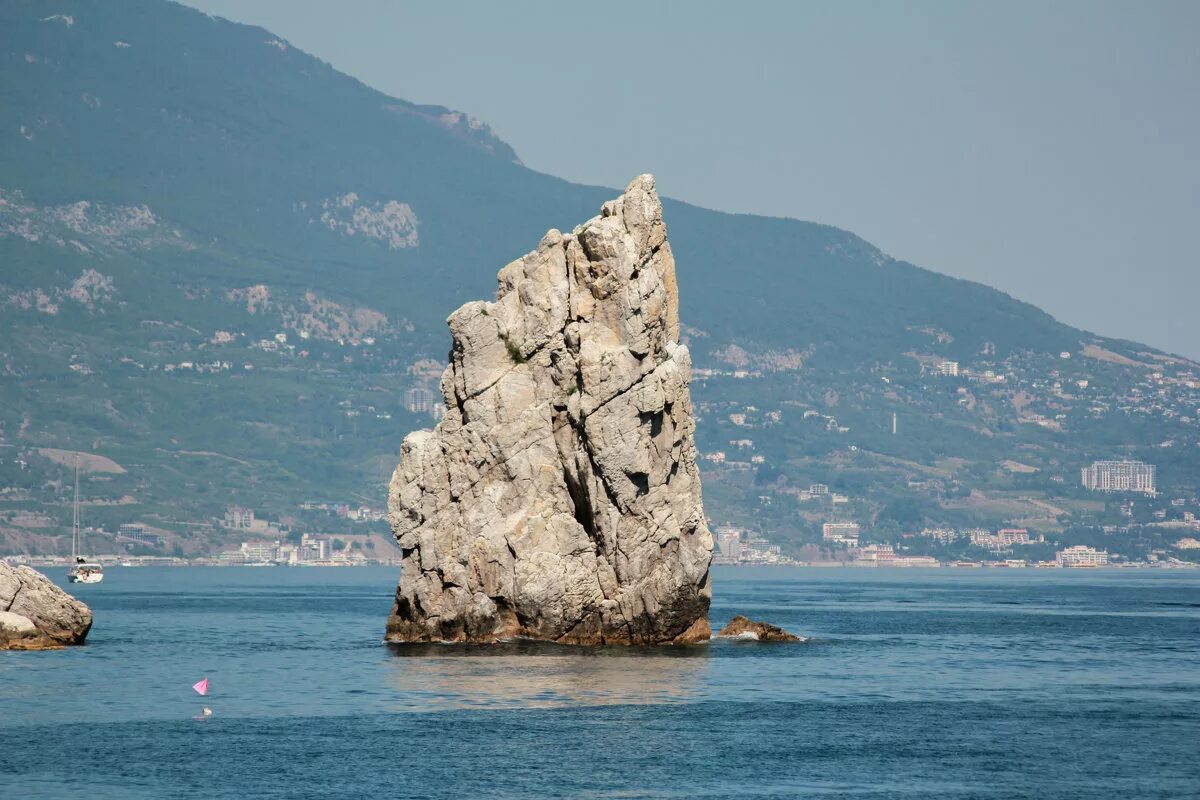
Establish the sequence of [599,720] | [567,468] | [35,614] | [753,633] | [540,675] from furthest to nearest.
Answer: [753,633] → [35,614] → [567,468] → [540,675] → [599,720]

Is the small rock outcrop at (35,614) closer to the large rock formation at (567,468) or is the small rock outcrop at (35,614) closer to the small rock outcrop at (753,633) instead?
the large rock formation at (567,468)

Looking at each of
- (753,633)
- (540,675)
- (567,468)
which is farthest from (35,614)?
(753,633)

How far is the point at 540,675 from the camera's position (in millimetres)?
82938

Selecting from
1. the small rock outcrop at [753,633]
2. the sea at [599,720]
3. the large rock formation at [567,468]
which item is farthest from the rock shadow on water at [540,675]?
the small rock outcrop at [753,633]

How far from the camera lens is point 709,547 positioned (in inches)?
3816

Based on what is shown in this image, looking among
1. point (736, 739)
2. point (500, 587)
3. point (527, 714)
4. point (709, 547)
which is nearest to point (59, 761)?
point (527, 714)

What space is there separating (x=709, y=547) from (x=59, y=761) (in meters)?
42.1

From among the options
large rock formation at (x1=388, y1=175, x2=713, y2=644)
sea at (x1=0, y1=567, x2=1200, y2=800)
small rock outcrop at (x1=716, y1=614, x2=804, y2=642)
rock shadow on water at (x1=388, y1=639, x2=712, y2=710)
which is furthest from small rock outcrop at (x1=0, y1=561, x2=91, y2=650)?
small rock outcrop at (x1=716, y1=614, x2=804, y2=642)

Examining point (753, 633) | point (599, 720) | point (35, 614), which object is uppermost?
point (35, 614)

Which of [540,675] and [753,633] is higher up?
[753,633]

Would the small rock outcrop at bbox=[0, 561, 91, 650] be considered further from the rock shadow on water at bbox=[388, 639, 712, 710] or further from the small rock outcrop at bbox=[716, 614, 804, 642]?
the small rock outcrop at bbox=[716, 614, 804, 642]

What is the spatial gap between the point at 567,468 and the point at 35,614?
2699 cm

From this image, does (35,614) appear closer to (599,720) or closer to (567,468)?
(567,468)

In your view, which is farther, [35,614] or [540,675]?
[35,614]
